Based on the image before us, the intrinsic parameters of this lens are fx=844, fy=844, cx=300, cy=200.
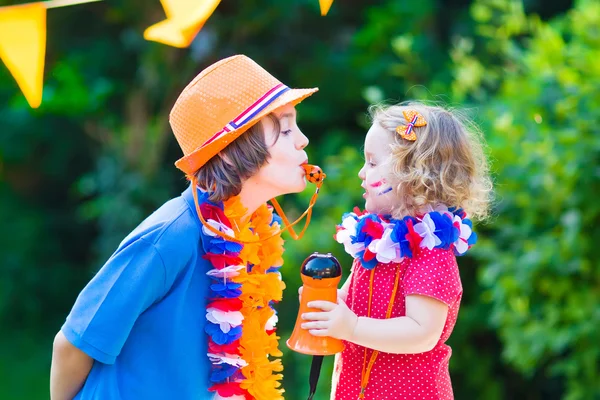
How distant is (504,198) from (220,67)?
7.32 ft

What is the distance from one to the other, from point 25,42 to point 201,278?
0.80 meters

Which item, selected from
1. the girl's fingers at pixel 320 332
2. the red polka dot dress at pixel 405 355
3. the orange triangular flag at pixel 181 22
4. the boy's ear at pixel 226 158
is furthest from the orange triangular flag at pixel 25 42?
the red polka dot dress at pixel 405 355

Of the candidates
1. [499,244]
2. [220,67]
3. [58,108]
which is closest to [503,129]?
[499,244]

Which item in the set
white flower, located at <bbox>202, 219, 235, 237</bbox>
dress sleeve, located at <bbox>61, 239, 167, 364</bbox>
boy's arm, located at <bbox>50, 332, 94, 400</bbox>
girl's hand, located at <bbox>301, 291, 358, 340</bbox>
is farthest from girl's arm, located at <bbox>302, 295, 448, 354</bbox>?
boy's arm, located at <bbox>50, 332, 94, 400</bbox>

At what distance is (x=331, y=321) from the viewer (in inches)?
91.0

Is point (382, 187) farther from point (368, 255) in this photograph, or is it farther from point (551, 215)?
point (551, 215)

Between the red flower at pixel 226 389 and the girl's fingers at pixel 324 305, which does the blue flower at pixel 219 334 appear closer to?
the red flower at pixel 226 389

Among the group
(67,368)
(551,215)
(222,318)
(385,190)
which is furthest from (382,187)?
(551,215)

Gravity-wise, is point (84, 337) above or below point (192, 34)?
below

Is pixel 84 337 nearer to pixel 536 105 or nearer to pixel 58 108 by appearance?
pixel 536 105

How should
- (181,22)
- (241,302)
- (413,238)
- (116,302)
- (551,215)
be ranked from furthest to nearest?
(551,215), (241,302), (413,238), (116,302), (181,22)

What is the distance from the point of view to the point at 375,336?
91.3 inches

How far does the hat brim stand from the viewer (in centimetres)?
237

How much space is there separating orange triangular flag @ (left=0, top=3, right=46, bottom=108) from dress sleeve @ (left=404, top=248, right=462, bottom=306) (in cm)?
113
